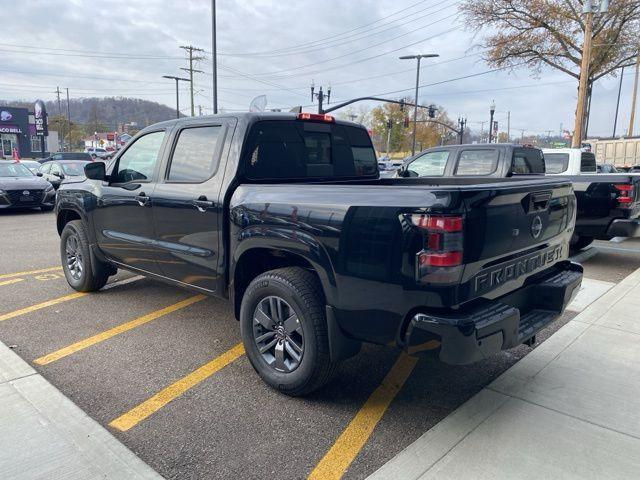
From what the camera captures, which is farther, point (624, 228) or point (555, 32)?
point (555, 32)

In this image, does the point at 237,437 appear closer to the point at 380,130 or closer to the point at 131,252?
the point at 131,252

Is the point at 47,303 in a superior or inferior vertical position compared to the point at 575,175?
inferior

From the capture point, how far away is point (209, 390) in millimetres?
3473

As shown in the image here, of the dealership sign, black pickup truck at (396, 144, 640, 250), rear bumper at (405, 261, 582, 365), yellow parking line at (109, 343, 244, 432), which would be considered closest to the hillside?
the dealership sign

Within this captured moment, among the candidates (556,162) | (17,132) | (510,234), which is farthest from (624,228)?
(17,132)

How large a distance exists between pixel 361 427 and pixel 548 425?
3.74 feet

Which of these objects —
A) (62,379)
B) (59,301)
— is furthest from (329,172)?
(59,301)

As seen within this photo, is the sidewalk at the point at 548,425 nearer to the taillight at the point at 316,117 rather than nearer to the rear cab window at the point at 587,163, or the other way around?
the taillight at the point at 316,117

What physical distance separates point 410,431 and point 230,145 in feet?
7.73

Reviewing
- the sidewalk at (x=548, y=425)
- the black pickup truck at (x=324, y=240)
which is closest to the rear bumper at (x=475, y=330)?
the black pickup truck at (x=324, y=240)

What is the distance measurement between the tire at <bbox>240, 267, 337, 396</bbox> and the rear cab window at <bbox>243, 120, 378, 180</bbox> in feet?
3.03

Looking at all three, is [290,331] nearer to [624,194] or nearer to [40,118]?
[624,194]

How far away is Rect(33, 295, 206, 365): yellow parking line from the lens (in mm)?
3934

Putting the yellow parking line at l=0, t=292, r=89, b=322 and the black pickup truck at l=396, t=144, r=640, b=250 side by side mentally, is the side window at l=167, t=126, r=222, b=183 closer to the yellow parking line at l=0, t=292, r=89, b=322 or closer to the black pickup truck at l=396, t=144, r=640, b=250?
the yellow parking line at l=0, t=292, r=89, b=322
